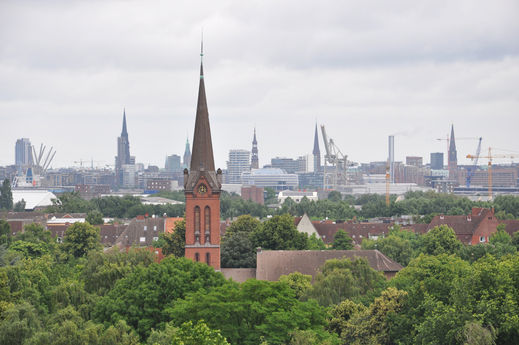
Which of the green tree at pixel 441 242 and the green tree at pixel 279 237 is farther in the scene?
the green tree at pixel 441 242

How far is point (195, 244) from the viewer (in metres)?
65.2

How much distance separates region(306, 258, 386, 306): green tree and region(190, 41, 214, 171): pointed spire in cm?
1140

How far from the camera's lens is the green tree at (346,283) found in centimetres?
5466

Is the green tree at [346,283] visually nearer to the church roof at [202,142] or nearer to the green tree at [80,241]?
the church roof at [202,142]

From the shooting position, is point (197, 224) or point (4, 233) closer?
point (197, 224)

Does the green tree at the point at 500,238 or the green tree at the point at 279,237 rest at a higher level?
the green tree at the point at 279,237

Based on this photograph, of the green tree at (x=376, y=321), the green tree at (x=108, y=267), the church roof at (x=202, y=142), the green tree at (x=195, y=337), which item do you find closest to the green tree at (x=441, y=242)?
the church roof at (x=202, y=142)

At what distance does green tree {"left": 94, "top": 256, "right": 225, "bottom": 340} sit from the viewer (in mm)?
48344

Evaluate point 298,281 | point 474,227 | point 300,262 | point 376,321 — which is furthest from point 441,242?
point 376,321

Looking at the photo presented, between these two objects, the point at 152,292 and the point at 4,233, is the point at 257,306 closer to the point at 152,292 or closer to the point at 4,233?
the point at 152,292

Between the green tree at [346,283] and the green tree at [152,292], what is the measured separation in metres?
6.36

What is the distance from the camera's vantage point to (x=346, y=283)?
2211 inches

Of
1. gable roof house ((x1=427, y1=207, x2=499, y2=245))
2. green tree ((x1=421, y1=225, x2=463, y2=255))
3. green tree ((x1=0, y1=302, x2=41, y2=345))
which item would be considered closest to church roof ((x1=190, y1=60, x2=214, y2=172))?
green tree ((x1=0, y1=302, x2=41, y2=345))

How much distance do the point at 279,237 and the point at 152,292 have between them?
31992 mm
